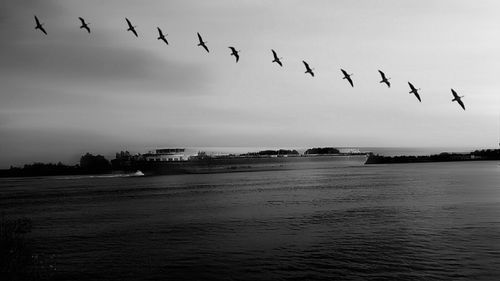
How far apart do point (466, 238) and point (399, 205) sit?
846 inches

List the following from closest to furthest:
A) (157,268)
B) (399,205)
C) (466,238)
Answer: (157,268), (466,238), (399,205)

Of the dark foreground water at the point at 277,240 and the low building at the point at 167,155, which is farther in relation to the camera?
the low building at the point at 167,155

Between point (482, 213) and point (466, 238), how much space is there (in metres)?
14.6

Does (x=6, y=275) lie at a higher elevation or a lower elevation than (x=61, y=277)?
higher

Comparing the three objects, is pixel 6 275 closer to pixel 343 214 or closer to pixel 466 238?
pixel 466 238

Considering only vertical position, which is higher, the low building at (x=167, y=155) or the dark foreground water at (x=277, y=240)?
the low building at (x=167, y=155)

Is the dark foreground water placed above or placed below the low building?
below

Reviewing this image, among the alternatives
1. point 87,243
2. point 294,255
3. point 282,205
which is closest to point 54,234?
point 87,243

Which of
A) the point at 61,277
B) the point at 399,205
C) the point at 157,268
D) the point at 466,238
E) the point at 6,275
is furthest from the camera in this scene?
the point at 399,205

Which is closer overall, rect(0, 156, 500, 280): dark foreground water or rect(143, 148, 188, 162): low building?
rect(0, 156, 500, 280): dark foreground water

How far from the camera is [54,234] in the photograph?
125 ft

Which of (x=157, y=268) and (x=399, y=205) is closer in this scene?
(x=157, y=268)

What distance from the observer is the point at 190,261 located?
26.6 meters

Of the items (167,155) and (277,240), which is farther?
(167,155)
